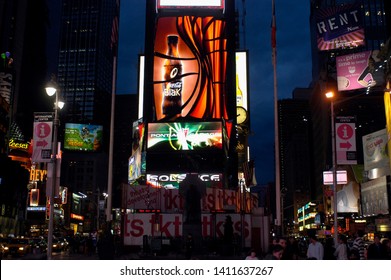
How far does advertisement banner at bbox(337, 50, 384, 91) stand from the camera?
37969mm

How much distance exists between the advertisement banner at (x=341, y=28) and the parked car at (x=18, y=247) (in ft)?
95.5

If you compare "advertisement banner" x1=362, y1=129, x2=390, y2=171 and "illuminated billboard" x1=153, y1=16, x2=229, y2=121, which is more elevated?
"illuminated billboard" x1=153, y1=16, x2=229, y2=121

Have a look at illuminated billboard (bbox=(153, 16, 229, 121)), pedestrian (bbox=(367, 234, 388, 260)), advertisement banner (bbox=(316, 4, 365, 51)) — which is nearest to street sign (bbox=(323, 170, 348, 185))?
advertisement banner (bbox=(316, 4, 365, 51))

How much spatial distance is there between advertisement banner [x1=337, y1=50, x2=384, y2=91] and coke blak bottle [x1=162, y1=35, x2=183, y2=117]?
114 ft

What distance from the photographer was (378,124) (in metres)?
120

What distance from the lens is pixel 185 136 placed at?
65.4 meters

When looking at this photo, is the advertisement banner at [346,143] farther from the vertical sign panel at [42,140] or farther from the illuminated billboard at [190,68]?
the illuminated billboard at [190,68]

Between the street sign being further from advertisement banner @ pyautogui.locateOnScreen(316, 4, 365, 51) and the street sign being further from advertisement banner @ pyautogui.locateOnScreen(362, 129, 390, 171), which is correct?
advertisement banner @ pyautogui.locateOnScreen(316, 4, 365, 51)

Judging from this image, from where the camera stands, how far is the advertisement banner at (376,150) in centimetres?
4144

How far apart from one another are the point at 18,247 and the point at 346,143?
85.9ft

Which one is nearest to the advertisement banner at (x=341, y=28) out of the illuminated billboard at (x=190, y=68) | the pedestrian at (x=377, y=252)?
the pedestrian at (x=377, y=252)

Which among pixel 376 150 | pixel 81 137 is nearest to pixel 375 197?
pixel 376 150

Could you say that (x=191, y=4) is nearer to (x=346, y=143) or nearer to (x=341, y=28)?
(x=341, y=28)

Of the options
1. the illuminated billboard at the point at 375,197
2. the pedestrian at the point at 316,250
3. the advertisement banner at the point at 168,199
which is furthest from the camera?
the illuminated billboard at the point at 375,197
